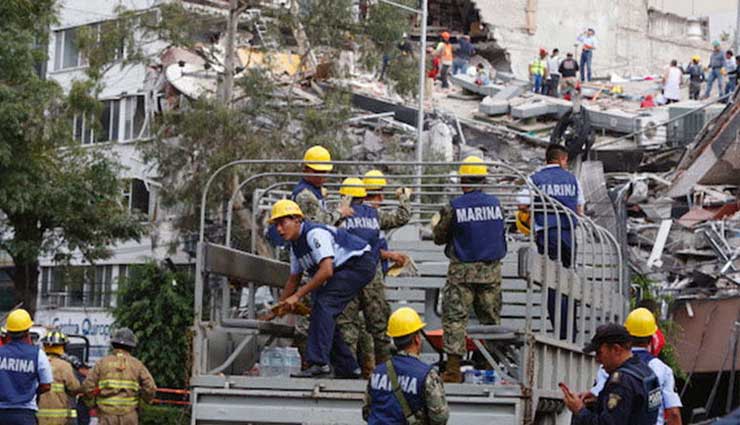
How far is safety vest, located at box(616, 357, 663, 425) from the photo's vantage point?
9727 mm

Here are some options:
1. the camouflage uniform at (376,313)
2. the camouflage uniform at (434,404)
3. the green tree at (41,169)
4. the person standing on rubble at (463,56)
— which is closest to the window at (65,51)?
the person standing on rubble at (463,56)

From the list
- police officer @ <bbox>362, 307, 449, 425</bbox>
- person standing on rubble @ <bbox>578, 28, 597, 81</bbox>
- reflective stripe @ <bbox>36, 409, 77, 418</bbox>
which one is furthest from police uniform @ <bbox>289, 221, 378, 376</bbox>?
person standing on rubble @ <bbox>578, 28, 597, 81</bbox>

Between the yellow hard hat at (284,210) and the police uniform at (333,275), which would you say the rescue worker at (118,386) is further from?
the yellow hard hat at (284,210)

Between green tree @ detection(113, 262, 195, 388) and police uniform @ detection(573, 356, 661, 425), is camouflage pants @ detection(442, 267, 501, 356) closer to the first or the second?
police uniform @ detection(573, 356, 661, 425)

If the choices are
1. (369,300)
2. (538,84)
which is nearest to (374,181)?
(369,300)

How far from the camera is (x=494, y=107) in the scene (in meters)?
48.0

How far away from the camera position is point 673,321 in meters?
30.8

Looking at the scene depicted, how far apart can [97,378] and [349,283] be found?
10.8 ft

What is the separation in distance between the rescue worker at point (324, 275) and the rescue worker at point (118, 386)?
8.57 ft

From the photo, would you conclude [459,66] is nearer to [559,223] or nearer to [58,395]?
[58,395]

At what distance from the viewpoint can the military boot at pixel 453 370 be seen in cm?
1184

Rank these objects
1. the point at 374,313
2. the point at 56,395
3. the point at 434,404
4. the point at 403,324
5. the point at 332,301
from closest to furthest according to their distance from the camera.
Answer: the point at 434,404
the point at 403,324
the point at 332,301
the point at 374,313
the point at 56,395

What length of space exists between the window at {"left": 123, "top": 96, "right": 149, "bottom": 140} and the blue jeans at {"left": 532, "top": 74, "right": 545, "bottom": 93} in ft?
39.0

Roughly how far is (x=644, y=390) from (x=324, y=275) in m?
2.92
